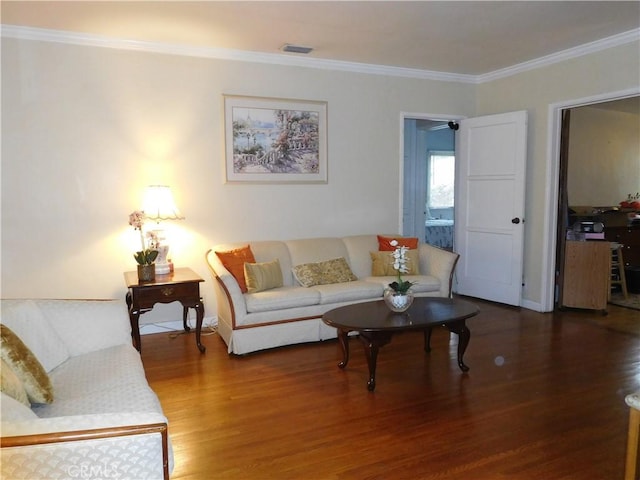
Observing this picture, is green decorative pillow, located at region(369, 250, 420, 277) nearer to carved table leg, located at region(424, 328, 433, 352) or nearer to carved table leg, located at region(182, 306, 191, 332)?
carved table leg, located at region(424, 328, 433, 352)

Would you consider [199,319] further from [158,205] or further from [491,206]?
[491,206]

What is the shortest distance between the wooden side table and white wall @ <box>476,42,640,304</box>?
11.9ft

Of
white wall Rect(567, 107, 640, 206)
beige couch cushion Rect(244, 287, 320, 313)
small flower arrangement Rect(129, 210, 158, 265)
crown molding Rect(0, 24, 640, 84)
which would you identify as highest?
crown molding Rect(0, 24, 640, 84)

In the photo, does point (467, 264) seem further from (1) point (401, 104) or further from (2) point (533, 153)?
(1) point (401, 104)

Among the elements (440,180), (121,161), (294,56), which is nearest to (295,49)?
(294,56)

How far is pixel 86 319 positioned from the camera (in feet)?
8.76

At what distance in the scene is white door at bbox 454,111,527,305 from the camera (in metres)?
5.18

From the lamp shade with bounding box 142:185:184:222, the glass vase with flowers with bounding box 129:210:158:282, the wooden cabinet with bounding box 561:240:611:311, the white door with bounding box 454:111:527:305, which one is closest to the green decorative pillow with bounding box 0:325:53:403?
the glass vase with flowers with bounding box 129:210:158:282

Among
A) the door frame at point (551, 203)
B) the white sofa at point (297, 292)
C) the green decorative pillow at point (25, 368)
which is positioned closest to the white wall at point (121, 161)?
the white sofa at point (297, 292)

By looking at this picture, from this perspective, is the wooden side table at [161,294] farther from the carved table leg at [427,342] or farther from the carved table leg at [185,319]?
the carved table leg at [427,342]

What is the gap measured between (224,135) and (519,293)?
141 inches

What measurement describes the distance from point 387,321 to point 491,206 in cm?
291

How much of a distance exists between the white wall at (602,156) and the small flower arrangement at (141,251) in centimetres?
552

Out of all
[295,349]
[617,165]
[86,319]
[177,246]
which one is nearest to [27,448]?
[86,319]
